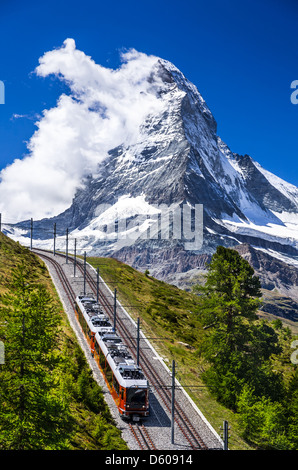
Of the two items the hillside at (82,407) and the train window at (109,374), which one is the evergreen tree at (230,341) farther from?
the hillside at (82,407)

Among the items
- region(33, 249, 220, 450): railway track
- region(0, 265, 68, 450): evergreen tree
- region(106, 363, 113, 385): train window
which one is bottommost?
region(33, 249, 220, 450): railway track

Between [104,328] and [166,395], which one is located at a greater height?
[104,328]

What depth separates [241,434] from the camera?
39.0 meters

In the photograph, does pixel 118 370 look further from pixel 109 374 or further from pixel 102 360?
pixel 102 360

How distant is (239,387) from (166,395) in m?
7.35

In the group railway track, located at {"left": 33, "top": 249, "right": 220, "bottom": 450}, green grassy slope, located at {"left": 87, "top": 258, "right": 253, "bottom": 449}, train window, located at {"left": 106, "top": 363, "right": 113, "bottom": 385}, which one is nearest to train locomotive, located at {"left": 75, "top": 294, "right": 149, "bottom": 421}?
train window, located at {"left": 106, "top": 363, "right": 113, "bottom": 385}

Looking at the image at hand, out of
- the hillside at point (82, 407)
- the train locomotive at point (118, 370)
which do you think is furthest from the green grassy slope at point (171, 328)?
the hillside at point (82, 407)

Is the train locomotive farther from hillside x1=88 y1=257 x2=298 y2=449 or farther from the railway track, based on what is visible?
hillside x1=88 y1=257 x2=298 y2=449

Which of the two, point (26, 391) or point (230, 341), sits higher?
point (26, 391)

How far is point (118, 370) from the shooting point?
39.5 m

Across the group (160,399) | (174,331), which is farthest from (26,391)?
(174,331)

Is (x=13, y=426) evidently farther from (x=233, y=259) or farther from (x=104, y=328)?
(x=233, y=259)

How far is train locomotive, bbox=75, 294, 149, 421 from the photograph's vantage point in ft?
123

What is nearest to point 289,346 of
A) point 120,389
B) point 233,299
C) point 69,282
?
point 69,282
